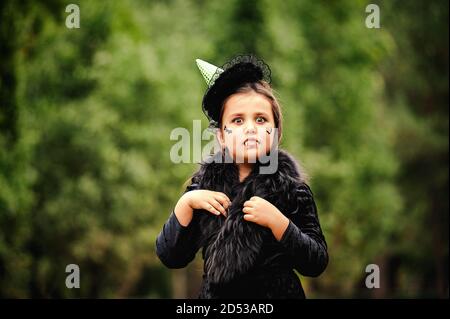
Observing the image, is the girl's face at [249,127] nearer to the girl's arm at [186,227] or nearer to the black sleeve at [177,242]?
the girl's arm at [186,227]

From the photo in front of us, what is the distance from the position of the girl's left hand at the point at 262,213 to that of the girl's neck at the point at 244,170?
0.94 ft

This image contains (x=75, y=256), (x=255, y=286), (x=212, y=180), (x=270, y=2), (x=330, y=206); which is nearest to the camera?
(x=255, y=286)

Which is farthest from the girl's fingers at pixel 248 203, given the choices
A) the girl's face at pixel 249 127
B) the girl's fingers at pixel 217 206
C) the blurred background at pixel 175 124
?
the blurred background at pixel 175 124

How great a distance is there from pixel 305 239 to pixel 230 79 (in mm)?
894

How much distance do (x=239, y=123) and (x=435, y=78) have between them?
21.5 m

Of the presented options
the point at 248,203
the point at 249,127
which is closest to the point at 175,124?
the point at 249,127

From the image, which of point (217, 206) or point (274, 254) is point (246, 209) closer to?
point (217, 206)

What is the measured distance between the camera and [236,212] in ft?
9.68

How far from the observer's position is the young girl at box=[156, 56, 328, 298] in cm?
289

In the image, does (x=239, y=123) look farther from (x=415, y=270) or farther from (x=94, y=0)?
(x=415, y=270)

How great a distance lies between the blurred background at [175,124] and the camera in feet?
52.6

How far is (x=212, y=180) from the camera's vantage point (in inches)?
124

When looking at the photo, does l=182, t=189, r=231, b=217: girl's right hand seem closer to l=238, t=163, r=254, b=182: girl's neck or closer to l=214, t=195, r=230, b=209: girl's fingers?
l=214, t=195, r=230, b=209: girl's fingers
